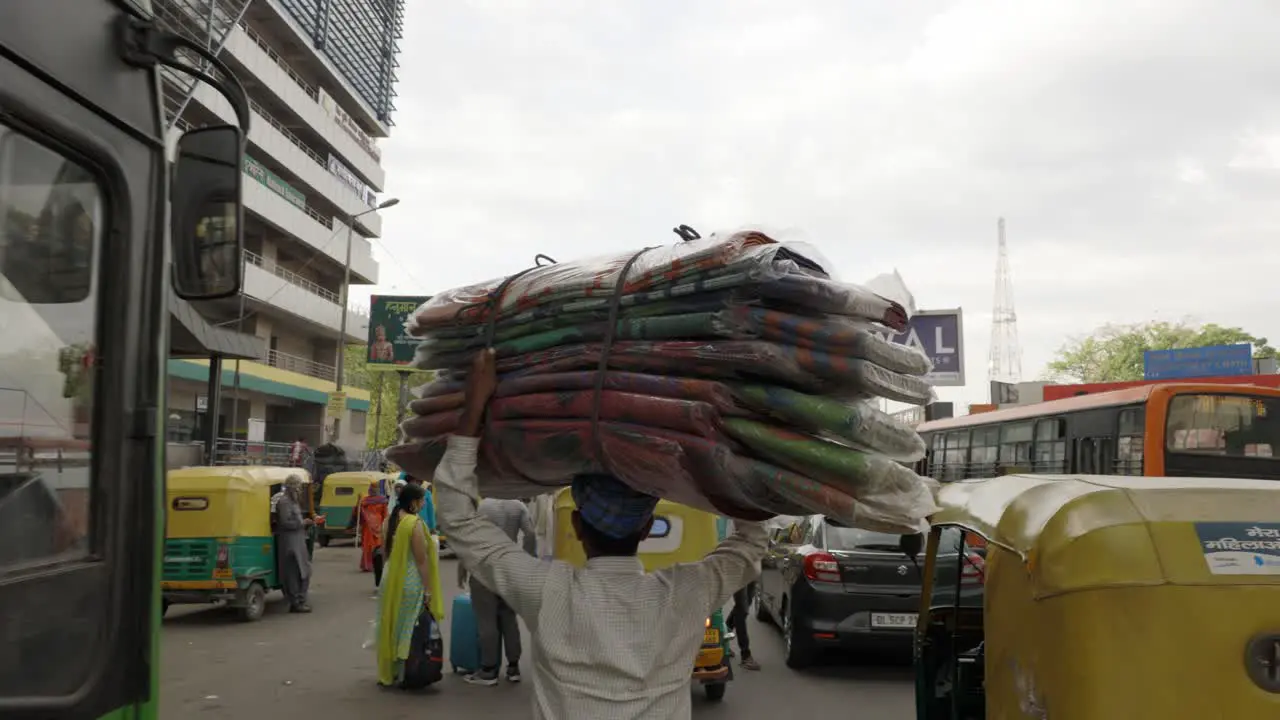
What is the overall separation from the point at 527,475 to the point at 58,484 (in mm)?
1080

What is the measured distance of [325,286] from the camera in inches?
1847

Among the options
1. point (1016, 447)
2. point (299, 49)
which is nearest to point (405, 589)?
point (1016, 447)

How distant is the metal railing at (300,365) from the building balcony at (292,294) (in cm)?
80

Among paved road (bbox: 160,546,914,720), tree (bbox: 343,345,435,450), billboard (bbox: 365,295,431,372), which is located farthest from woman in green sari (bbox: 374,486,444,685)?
tree (bbox: 343,345,435,450)

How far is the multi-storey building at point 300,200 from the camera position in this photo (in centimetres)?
3491

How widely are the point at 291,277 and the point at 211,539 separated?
31.6m

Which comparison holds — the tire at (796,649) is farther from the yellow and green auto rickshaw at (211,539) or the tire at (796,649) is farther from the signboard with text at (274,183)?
the signboard with text at (274,183)

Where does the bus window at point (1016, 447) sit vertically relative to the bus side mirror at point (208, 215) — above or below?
below

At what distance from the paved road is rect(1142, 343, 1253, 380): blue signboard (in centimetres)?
4143

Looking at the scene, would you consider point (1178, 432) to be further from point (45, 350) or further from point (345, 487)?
point (345, 487)

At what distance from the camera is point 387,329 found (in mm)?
26594

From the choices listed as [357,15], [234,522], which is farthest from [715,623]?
[357,15]

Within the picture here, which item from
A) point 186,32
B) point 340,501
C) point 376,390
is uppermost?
point 376,390

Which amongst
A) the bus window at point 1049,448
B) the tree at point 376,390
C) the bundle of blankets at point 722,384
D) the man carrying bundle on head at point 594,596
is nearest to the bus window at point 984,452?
the bus window at point 1049,448
